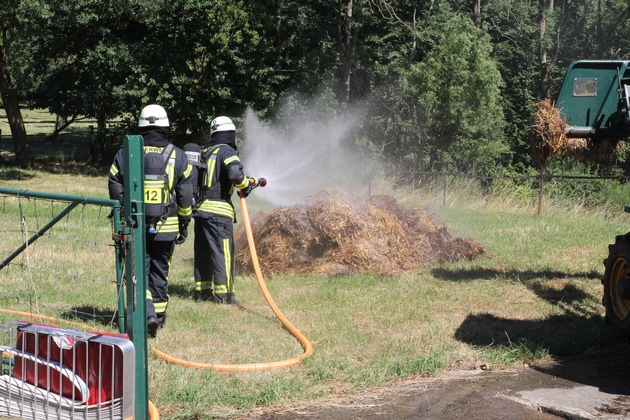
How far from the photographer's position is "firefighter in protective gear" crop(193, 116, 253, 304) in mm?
8891

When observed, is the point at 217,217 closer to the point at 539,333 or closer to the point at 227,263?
the point at 227,263

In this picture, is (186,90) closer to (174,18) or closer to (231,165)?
(174,18)

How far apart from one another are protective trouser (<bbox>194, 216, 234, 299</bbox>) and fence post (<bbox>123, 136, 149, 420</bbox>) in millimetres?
4018

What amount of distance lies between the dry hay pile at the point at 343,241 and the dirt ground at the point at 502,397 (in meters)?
3.77

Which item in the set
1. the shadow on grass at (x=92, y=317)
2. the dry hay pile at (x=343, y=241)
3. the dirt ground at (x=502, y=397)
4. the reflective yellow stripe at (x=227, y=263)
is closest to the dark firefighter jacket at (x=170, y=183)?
the shadow on grass at (x=92, y=317)

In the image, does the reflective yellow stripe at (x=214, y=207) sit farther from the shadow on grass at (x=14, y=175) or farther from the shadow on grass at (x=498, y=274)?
the shadow on grass at (x=14, y=175)

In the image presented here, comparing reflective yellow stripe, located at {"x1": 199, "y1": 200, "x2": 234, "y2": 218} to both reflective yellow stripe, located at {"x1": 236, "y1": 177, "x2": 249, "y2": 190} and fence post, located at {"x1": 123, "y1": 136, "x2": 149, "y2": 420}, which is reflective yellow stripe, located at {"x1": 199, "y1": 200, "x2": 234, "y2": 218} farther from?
fence post, located at {"x1": 123, "y1": 136, "x2": 149, "y2": 420}

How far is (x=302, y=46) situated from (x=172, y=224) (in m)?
25.0

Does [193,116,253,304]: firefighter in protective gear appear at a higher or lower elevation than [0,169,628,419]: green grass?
higher

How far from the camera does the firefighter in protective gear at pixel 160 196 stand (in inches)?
291

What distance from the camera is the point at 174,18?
94.5 feet

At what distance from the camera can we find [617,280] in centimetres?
800

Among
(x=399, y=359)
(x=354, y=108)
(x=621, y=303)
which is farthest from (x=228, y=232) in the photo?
(x=354, y=108)

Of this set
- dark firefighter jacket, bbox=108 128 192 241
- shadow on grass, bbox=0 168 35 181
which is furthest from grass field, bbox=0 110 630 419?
shadow on grass, bbox=0 168 35 181
